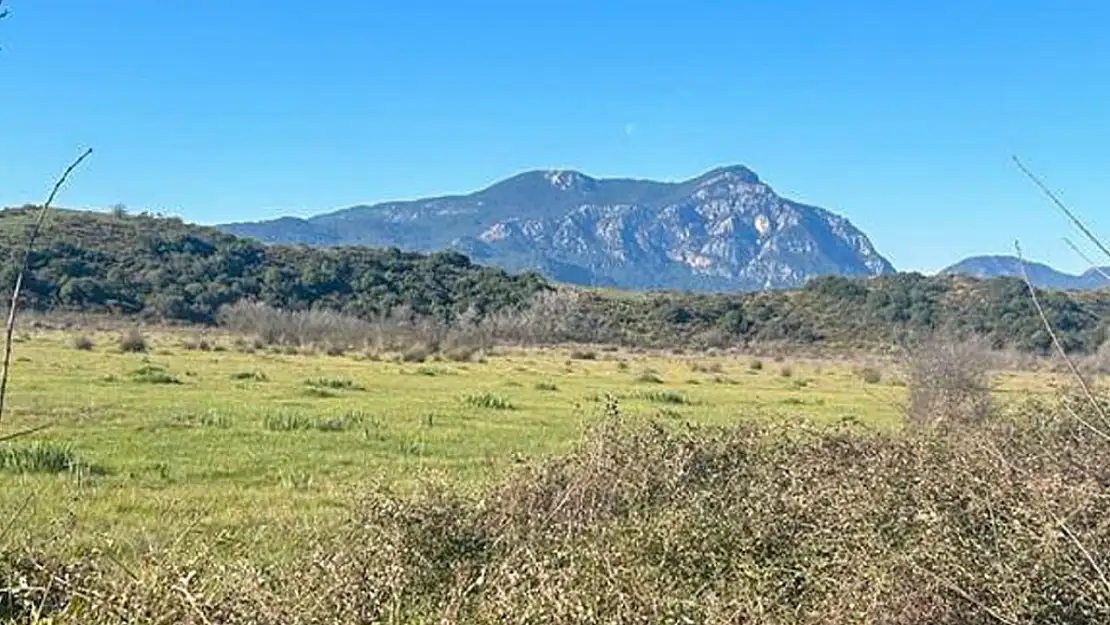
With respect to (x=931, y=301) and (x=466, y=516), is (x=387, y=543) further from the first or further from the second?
(x=931, y=301)

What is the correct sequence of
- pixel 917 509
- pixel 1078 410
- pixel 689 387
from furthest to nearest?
pixel 689 387
pixel 1078 410
pixel 917 509

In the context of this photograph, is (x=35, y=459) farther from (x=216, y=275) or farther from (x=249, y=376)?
(x=216, y=275)

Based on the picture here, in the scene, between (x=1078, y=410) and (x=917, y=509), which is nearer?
(x=917, y=509)

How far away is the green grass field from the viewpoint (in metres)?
11.2

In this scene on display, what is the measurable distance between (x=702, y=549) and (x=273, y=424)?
14.6 meters

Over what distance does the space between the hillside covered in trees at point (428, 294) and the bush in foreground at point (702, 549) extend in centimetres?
5889

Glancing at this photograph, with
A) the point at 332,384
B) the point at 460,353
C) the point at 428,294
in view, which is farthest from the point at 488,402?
the point at 428,294

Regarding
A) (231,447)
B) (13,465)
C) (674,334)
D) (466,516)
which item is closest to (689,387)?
(231,447)

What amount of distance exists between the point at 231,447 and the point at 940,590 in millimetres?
13253

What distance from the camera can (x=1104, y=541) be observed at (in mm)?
5824

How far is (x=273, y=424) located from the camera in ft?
65.4

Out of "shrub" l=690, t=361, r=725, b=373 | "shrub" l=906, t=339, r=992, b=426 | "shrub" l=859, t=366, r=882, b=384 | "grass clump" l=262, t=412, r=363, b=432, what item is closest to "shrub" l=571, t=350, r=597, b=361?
"shrub" l=690, t=361, r=725, b=373

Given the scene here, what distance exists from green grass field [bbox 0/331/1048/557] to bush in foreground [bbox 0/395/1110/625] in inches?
41.6

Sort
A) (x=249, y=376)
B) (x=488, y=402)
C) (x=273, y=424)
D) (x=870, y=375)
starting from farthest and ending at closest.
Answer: (x=870, y=375) < (x=249, y=376) < (x=488, y=402) < (x=273, y=424)
